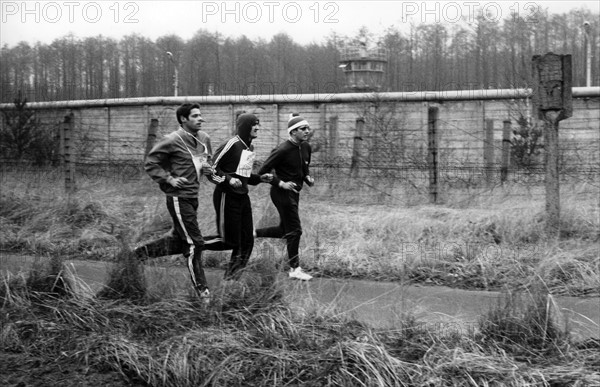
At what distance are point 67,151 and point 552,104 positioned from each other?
32.4ft

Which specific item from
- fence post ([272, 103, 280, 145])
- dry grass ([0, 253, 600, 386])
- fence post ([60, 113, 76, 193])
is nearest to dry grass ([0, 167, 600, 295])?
fence post ([60, 113, 76, 193])

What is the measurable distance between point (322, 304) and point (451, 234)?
4165 millimetres

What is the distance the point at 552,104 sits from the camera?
952 cm

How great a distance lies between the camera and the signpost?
9.45m

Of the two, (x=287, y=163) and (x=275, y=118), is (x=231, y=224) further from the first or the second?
(x=275, y=118)

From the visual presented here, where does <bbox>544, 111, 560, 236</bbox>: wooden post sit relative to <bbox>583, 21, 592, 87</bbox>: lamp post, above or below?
below

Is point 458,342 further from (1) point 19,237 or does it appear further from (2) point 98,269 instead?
(1) point 19,237

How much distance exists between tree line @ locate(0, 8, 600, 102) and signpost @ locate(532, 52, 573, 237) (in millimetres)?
9676

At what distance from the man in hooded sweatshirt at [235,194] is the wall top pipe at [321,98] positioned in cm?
1173

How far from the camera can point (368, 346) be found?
5125 mm

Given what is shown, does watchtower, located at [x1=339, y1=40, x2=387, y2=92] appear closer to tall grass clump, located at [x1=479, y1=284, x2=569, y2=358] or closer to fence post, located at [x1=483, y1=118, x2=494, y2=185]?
fence post, located at [x1=483, y1=118, x2=494, y2=185]

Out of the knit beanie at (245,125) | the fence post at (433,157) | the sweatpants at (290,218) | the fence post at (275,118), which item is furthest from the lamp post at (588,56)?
the knit beanie at (245,125)

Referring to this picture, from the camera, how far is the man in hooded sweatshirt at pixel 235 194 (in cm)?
769

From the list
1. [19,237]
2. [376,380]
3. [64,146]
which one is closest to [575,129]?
[64,146]
